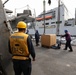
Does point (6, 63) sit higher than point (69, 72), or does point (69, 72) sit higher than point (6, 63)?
point (6, 63)

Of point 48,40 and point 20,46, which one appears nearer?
point 20,46

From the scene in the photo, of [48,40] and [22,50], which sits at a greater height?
[22,50]

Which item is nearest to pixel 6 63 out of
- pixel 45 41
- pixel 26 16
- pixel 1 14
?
pixel 1 14

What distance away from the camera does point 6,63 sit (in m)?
4.32

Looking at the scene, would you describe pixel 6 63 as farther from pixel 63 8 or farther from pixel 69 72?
pixel 63 8

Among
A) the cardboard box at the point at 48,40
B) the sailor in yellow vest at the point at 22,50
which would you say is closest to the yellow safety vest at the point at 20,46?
the sailor in yellow vest at the point at 22,50

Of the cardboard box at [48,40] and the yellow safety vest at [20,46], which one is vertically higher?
the yellow safety vest at [20,46]

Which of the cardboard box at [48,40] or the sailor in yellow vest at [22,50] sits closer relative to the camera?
the sailor in yellow vest at [22,50]

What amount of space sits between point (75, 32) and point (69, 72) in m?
25.9

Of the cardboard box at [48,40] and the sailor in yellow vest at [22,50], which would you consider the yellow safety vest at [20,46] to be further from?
the cardboard box at [48,40]

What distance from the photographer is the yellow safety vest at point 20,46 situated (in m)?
3.60

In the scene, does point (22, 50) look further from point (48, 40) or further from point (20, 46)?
point (48, 40)

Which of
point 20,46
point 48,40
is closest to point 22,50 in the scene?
point 20,46

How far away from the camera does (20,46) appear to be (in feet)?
11.9
